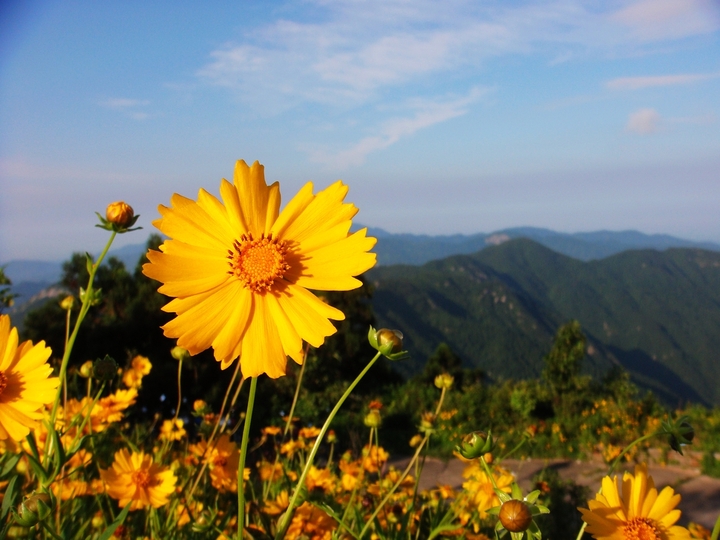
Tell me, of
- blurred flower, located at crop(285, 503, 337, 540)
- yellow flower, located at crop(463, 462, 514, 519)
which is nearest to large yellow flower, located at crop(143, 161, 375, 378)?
blurred flower, located at crop(285, 503, 337, 540)

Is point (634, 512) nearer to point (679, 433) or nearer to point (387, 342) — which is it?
point (679, 433)

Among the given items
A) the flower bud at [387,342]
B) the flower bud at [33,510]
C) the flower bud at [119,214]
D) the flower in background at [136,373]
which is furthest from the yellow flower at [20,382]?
the flower in background at [136,373]

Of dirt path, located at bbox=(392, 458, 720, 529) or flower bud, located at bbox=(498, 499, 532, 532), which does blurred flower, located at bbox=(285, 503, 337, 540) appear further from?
dirt path, located at bbox=(392, 458, 720, 529)

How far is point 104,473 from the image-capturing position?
4.36ft

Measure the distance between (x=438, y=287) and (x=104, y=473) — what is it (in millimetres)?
110136

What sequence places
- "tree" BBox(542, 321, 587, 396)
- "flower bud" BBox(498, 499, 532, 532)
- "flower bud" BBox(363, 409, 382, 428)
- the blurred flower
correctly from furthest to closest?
"tree" BBox(542, 321, 587, 396) → "flower bud" BBox(363, 409, 382, 428) → the blurred flower → "flower bud" BBox(498, 499, 532, 532)

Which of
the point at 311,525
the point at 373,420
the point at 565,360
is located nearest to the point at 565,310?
the point at 565,360

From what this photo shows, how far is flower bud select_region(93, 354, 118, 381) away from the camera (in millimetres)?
1025

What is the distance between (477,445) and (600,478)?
6071 mm

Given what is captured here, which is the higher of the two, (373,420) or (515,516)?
(515,516)

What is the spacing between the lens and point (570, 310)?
134 m

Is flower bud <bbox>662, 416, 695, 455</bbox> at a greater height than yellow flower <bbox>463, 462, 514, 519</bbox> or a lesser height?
greater

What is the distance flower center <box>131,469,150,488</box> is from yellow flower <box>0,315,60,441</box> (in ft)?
1.82

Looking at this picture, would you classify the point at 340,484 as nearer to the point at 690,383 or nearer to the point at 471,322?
the point at 471,322
